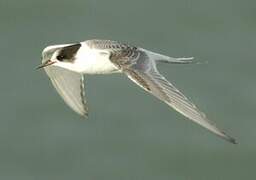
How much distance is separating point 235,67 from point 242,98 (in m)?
0.46

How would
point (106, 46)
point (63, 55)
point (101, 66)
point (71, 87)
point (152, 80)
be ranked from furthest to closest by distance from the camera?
point (71, 87) → point (63, 55) → point (106, 46) → point (101, 66) → point (152, 80)

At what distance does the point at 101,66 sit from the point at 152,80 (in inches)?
25.1

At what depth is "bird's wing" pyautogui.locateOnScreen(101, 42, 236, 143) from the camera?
21.5 ft

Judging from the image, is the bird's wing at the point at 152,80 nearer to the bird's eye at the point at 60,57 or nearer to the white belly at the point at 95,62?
the white belly at the point at 95,62

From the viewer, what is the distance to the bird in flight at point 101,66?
7098 mm

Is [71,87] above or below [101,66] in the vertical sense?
below

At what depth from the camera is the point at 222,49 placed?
35.2ft

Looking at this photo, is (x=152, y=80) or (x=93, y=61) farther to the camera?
(x=93, y=61)

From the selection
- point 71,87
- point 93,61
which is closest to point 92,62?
point 93,61

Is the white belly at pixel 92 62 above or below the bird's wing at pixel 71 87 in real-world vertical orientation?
above

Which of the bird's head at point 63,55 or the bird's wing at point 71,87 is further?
the bird's wing at point 71,87

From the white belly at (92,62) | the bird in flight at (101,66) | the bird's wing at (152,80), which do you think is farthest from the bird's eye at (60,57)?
the bird's wing at (152,80)

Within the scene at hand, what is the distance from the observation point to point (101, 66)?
25.3ft

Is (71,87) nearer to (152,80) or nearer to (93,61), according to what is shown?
(93,61)
